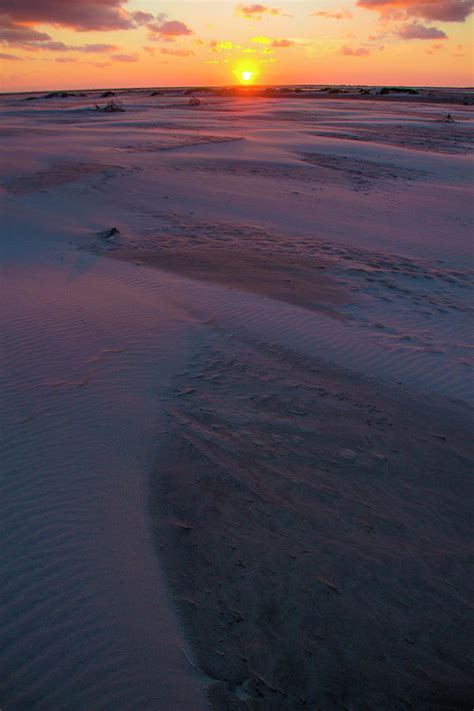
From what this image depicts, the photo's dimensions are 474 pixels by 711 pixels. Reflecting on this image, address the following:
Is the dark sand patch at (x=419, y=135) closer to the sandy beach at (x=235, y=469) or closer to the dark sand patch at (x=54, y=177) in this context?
the dark sand patch at (x=54, y=177)

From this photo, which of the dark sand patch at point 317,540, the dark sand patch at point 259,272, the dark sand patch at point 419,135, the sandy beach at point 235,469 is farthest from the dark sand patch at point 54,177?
the dark sand patch at point 419,135

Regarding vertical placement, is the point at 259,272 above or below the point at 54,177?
below

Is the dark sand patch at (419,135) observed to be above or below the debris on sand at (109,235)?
above

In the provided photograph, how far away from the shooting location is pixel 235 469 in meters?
4.38

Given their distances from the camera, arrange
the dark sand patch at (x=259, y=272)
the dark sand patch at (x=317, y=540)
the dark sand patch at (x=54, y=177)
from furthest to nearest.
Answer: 1. the dark sand patch at (x=54, y=177)
2. the dark sand patch at (x=259, y=272)
3. the dark sand patch at (x=317, y=540)

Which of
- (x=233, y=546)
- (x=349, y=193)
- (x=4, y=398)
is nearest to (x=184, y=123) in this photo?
(x=349, y=193)

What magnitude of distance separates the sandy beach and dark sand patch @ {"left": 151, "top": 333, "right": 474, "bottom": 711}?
0.01 meters

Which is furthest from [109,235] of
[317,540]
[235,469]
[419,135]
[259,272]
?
[419,135]

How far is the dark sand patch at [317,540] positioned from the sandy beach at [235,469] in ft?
0.05

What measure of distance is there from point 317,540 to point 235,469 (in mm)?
958

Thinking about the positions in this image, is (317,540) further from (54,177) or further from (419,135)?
(419,135)

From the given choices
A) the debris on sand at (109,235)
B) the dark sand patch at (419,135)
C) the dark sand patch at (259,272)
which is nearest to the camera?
the dark sand patch at (259,272)

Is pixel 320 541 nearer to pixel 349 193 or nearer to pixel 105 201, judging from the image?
pixel 105 201

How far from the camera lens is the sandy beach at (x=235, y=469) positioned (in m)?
2.97
